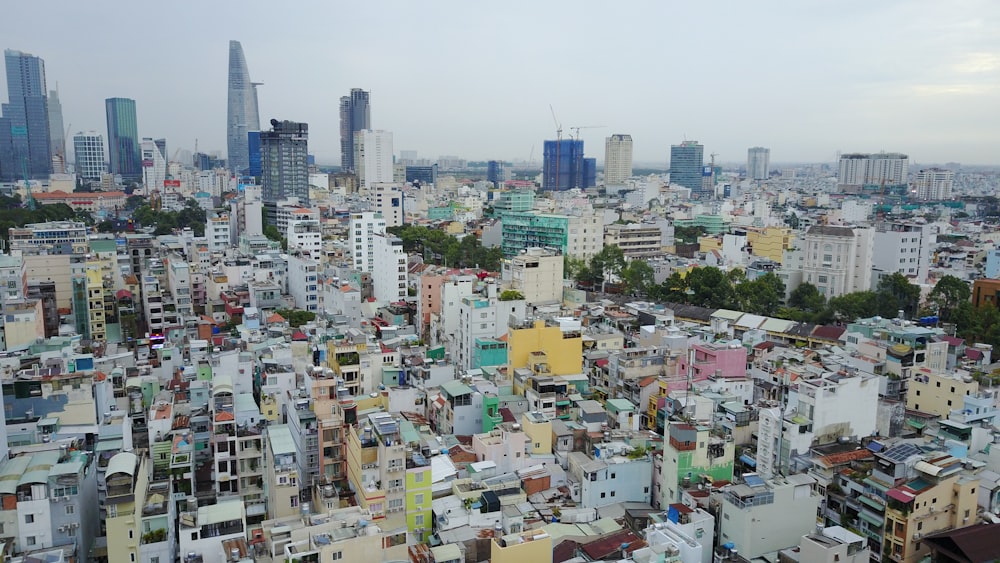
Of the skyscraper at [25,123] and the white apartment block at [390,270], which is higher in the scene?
the skyscraper at [25,123]

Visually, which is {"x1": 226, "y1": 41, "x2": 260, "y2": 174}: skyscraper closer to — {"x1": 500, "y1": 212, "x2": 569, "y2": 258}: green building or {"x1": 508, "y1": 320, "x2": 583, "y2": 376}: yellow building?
{"x1": 500, "y1": 212, "x2": 569, "y2": 258}: green building

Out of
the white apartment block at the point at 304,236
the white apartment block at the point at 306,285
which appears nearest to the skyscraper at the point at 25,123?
the white apartment block at the point at 304,236

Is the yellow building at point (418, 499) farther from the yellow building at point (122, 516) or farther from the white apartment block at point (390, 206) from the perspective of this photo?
the white apartment block at point (390, 206)

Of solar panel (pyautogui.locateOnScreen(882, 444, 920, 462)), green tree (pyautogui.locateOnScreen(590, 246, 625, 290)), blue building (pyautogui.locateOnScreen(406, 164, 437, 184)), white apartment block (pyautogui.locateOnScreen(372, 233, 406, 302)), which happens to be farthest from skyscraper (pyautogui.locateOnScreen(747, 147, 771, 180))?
solar panel (pyautogui.locateOnScreen(882, 444, 920, 462))

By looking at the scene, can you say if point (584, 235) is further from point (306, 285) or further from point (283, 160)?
point (283, 160)

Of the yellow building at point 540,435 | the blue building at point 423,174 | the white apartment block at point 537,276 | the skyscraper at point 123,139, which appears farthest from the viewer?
the blue building at point 423,174
